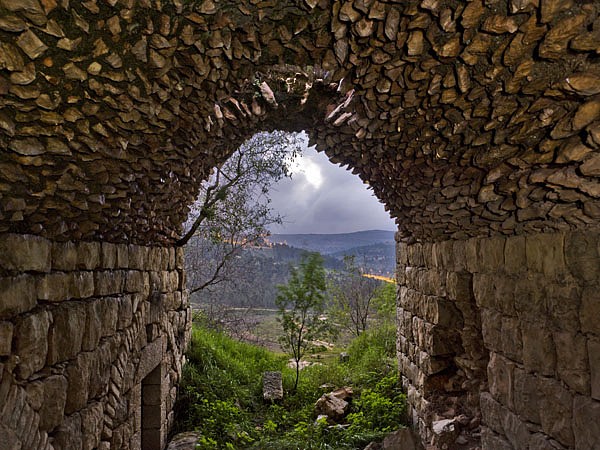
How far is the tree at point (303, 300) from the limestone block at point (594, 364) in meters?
6.05

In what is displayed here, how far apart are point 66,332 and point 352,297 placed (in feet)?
35.8

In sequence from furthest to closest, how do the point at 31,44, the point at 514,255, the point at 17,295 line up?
1. the point at 514,255
2. the point at 17,295
3. the point at 31,44

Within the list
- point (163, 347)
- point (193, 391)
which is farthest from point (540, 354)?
point (193, 391)

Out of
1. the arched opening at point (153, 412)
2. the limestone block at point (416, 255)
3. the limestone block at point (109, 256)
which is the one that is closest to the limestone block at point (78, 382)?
the limestone block at point (109, 256)

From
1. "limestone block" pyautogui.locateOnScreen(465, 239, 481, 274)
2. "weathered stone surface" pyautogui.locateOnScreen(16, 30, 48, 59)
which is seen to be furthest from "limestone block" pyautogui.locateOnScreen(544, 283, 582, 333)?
"weathered stone surface" pyautogui.locateOnScreen(16, 30, 48, 59)

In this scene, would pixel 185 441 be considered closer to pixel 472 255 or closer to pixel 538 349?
pixel 472 255

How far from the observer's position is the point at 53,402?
2352mm

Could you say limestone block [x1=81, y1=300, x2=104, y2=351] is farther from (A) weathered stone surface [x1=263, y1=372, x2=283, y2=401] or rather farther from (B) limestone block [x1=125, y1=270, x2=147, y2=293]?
(A) weathered stone surface [x1=263, y1=372, x2=283, y2=401]

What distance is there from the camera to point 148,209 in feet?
11.4

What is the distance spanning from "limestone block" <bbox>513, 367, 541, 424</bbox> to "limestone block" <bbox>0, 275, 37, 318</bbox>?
3.18m

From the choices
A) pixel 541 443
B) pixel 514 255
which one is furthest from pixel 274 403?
pixel 514 255

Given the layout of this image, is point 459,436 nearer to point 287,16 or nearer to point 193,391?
point 193,391

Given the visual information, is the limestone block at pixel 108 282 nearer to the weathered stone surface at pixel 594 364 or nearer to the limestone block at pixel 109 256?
the limestone block at pixel 109 256

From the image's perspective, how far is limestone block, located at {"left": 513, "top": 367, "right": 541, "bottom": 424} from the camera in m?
2.79
